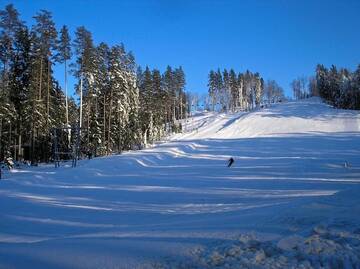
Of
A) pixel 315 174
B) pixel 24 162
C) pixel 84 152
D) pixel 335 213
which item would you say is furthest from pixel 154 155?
pixel 335 213

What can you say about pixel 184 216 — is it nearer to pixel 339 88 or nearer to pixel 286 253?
pixel 286 253

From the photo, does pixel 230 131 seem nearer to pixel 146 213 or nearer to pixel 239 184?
pixel 239 184

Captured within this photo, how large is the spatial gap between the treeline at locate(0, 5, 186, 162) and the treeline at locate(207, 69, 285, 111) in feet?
232

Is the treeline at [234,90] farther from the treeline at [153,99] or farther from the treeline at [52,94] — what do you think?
the treeline at [52,94]

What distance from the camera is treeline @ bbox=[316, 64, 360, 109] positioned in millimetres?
101169

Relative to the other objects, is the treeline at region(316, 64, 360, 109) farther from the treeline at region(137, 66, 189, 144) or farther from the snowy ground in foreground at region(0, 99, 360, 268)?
the snowy ground in foreground at region(0, 99, 360, 268)

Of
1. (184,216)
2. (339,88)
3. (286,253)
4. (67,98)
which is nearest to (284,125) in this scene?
(339,88)

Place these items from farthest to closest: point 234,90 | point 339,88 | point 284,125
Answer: point 234,90 < point 339,88 < point 284,125

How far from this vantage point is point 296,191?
20.0 meters

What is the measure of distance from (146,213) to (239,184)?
10076mm

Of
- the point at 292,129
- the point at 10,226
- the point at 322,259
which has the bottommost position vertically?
the point at 10,226

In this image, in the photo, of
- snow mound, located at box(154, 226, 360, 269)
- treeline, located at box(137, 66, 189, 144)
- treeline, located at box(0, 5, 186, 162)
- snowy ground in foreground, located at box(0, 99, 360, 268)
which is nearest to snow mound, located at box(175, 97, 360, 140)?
treeline, located at box(137, 66, 189, 144)

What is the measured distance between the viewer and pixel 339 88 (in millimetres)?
109938

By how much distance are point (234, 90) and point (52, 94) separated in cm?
10011
